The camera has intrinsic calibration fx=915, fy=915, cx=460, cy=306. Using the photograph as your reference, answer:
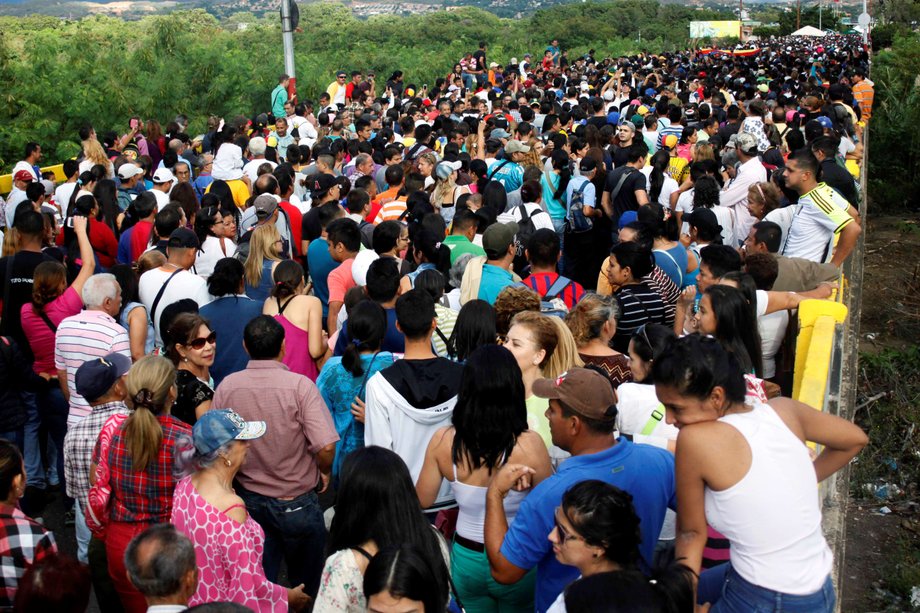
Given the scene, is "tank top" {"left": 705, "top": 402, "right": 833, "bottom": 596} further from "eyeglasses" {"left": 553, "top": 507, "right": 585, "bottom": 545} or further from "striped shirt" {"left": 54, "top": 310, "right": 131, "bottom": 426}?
"striped shirt" {"left": 54, "top": 310, "right": 131, "bottom": 426}

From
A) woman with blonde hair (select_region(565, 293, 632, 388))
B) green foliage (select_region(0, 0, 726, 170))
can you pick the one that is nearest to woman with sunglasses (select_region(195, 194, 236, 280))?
woman with blonde hair (select_region(565, 293, 632, 388))

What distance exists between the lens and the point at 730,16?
8294 centimetres

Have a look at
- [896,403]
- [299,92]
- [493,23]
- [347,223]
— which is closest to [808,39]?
[493,23]

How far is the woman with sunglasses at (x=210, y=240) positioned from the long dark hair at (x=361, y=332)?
278cm

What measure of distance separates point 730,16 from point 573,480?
87.4m

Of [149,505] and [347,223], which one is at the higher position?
[347,223]

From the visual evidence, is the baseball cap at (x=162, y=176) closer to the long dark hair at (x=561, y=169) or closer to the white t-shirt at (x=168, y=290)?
the white t-shirt at (x=168, y=290)

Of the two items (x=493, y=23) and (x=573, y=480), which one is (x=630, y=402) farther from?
(x=493, y=23)

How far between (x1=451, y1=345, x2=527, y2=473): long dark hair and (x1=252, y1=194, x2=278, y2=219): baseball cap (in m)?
4.29

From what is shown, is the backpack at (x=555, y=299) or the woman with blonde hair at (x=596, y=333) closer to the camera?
the woman with blonde hair at (x=596, y=333)

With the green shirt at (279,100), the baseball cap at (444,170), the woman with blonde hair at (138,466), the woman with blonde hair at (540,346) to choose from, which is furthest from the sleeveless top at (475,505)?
the green shirt at (279,100)

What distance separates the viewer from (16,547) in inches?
141

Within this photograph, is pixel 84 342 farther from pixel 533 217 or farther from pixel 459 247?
pixel 533 217

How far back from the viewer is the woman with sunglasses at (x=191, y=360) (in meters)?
4.92
